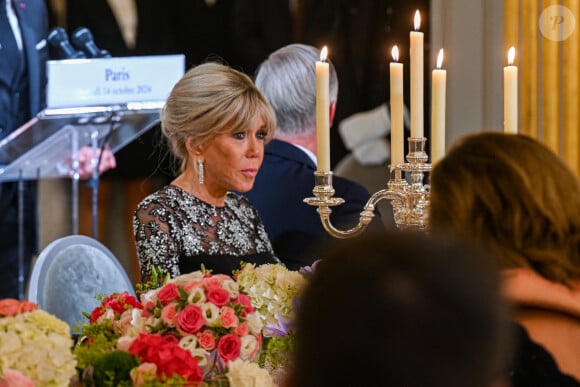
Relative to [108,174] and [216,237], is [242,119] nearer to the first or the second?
[216,237]

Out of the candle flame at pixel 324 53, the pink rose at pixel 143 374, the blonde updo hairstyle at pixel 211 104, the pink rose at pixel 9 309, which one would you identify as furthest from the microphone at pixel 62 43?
the pink rose at pixel 143 374

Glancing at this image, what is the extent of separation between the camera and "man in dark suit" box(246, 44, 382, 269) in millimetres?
3434

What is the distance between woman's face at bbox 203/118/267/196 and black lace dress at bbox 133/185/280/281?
0.28ft

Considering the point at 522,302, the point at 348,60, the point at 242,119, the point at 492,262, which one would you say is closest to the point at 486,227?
the point at 522,302

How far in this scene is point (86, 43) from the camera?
4762 millimetres

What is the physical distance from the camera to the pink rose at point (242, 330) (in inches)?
68.0

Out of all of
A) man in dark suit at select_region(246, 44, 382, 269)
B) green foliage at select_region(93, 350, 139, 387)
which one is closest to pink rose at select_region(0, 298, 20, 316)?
green foliage at select_region(93, 350, 139, 387)

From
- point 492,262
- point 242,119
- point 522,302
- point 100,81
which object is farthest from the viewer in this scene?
point 100,81

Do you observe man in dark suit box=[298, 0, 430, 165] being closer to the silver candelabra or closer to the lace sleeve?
the lace sleeve

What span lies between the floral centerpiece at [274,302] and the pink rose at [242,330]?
0.09 meters

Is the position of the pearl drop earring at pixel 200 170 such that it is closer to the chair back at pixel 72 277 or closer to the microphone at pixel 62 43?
the chair back at pixel 72 277

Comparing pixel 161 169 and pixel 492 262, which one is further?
pixel 161 169

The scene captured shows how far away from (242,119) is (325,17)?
1.96 m

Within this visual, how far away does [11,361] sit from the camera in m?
1.41
